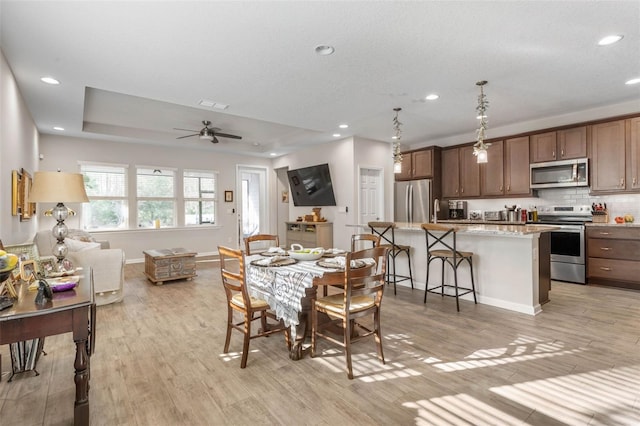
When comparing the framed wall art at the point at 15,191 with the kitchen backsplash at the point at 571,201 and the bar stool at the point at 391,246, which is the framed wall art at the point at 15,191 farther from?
the kitchen backsplash at the point at 571,201

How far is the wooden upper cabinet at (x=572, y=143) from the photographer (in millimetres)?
4996

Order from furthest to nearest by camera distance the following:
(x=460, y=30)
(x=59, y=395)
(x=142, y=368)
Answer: (x=460, y=30) < (x=142, y=368) < (x=59, y=395)

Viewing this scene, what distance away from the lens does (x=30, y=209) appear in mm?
4438

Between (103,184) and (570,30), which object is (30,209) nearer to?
(103,184)

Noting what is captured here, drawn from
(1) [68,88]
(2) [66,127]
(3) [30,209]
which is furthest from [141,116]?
(3) [30,209]

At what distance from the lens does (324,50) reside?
2.99 metres

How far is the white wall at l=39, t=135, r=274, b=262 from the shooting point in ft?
21.2

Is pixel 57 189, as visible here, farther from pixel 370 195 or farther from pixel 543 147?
pixel 543 147

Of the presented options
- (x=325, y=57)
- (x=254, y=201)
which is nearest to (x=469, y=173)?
(x=325, y=57)

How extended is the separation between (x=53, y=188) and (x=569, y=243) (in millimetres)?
Result: 6494

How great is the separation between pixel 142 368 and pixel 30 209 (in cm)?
350

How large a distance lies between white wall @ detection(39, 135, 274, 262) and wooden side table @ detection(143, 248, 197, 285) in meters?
2.09

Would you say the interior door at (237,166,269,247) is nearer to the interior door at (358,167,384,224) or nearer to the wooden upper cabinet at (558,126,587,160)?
the interior door at (358,167,384,224)

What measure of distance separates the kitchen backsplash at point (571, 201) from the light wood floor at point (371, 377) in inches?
84.4
